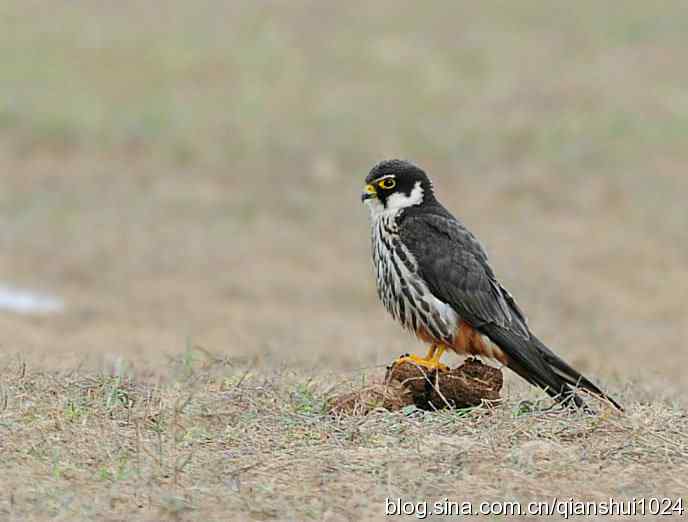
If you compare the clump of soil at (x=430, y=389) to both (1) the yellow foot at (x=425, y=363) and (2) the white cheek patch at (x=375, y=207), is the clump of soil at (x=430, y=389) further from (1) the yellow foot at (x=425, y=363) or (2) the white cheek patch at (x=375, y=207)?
(2) the white cheek patch at (x=375, y=207)

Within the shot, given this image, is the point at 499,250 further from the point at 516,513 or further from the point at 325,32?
the point at 516,513

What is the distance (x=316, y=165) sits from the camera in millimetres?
18000

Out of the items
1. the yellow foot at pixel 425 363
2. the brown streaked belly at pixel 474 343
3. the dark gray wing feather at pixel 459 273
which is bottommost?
the yellow foot at pixel 425 363

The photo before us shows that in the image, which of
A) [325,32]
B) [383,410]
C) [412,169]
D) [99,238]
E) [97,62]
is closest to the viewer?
[383,410]

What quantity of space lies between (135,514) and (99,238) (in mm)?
11068

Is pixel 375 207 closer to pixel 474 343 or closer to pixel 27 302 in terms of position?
pixel 474 343

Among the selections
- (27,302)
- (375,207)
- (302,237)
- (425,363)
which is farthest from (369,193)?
(302,237)

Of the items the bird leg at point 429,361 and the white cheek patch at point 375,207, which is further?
the white cheek patch at point 375,207

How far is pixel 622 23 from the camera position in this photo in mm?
24172

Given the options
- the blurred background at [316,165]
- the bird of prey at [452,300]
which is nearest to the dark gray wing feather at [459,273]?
the bird of prey at [452,300]

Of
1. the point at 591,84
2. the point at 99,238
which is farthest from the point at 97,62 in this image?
the point at 591,84

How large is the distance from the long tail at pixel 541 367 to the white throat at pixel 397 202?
34.4 inches

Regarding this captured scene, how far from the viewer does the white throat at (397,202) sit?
22.9 feet

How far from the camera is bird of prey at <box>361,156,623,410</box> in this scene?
21.0 feet
